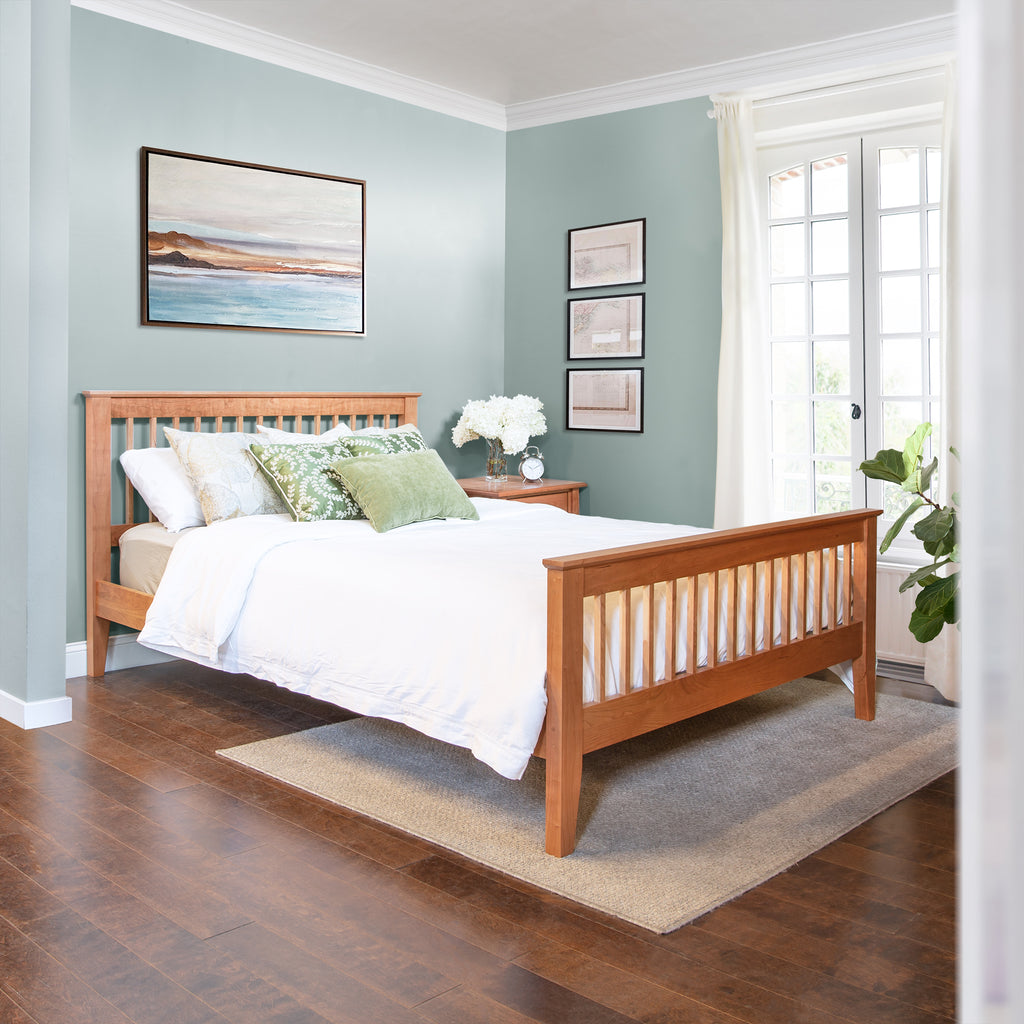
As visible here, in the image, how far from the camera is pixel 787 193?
4730mm

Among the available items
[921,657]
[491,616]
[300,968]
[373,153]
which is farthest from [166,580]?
[921,657]

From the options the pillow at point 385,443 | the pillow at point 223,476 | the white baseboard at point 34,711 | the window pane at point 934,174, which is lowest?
the white baseboard at point 34,711

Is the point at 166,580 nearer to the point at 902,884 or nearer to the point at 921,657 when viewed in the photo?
the point at 902,884

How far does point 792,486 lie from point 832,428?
13.0 inches

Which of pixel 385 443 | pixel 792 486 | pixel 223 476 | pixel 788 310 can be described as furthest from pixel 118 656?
pixel 788 310

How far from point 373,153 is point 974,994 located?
197 inches

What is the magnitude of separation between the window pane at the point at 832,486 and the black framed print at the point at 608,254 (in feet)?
4.30

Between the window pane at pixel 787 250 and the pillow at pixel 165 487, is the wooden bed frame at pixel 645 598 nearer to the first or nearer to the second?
the pillow at pixel 165 487

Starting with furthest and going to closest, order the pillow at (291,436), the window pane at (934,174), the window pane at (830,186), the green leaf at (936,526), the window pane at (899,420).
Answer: the window pane at (830,186) < the window pane at (899,420) < the window pane at (934,174) < the pillow at (291,436) < the green leaf at (936,526)

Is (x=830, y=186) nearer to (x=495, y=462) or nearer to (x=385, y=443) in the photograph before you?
(x=495, y=462)

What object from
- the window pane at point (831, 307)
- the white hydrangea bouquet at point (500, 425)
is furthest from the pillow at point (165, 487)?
the window pane at point (831, 307)

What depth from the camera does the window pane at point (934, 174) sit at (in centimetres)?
429

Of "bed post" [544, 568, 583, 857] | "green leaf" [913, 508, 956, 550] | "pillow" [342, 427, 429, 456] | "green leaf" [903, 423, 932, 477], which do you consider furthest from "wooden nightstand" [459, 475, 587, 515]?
"bed post" [544, 568, 583, 857]

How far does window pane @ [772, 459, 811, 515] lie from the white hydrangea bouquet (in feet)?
3.98
